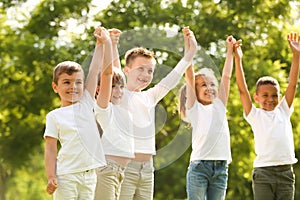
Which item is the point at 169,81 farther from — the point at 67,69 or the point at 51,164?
the point at 51,164

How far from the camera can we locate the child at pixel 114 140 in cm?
427

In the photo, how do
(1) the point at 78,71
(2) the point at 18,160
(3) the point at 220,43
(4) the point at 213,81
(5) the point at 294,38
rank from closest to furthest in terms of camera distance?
(1) the point at 78,71
(4) the point at 213,81
(5) the point at 294,38
(3) the point at 220,43
(2) the point at 18,160

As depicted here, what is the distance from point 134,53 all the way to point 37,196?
58.7 ft

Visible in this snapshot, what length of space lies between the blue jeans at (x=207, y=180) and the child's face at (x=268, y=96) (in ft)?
2.91

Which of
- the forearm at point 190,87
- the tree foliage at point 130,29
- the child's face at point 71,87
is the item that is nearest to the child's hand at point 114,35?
the child's face at point 71,87

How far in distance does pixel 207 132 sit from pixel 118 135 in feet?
2.73

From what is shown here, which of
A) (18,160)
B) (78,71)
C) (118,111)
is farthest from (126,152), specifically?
(18,160)

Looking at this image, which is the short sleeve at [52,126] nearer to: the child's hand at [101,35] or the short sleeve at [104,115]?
the short sleeve at [104,115]

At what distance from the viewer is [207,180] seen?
4.80 meters

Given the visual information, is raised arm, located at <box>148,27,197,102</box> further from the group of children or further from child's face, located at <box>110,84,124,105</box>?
child's face, located at <box>110,84,124,105</box>

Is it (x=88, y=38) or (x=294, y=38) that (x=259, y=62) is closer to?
(x=88, y=38)

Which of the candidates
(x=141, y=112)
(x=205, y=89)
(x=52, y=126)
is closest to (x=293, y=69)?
(x=205, y=89)

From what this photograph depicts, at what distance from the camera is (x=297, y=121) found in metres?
10.9

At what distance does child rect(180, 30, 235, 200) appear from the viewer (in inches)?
188
